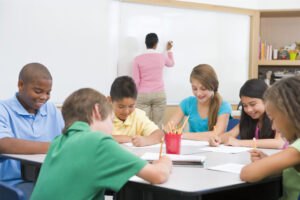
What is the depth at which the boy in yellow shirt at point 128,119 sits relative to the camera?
2.36 m

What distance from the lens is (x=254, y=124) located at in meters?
2.52

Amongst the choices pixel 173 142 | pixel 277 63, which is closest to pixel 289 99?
pixel 173 142

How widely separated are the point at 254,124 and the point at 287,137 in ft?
3.27

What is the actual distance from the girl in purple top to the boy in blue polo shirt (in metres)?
0.98

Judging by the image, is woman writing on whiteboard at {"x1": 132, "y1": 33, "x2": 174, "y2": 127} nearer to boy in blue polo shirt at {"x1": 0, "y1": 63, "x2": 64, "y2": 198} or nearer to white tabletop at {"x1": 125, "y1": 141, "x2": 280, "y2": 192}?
boy in blue polo shirt at {"x1": 0, "y1": 63, "x2": 64, "y2": 198}

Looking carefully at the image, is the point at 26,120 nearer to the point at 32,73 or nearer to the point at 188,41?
the point at 32,73

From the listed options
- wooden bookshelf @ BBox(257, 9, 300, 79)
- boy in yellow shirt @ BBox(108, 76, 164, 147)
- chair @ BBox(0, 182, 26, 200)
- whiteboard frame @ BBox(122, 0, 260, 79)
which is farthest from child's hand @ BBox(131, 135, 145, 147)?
wooden bookshelf @ BBox(257, 9, 300, 79)

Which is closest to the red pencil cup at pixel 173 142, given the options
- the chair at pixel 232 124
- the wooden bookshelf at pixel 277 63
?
the chair at pixel 232 124

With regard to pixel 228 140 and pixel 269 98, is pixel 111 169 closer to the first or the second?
pixel 269 98

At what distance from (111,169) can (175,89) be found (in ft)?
12.5

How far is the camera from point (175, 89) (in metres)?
5.01

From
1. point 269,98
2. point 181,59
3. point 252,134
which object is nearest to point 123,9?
point 181,59

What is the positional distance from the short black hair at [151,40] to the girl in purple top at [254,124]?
2196 mm

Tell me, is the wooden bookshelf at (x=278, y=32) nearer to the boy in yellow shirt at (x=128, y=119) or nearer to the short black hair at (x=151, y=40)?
the short black hair at (x=151, y=40)
